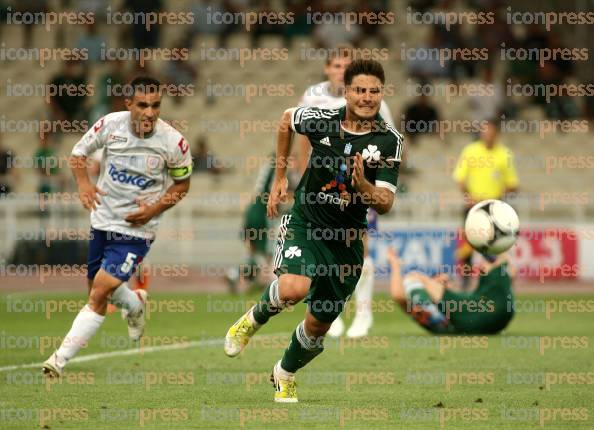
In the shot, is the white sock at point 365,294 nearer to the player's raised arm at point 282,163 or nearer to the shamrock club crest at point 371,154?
the player's raised arm at point 282,163

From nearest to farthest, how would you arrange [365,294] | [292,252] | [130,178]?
[292,252] → [130,178] → [365,294]

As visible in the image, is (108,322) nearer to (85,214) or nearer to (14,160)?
(85,214)

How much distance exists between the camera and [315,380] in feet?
33.9

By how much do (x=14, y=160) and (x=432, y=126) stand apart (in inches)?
306

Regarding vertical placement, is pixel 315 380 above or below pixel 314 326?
below

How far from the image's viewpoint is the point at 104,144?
10.8m

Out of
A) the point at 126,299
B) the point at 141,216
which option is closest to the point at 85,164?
the point at 141,216

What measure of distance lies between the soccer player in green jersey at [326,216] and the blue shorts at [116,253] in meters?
1.66

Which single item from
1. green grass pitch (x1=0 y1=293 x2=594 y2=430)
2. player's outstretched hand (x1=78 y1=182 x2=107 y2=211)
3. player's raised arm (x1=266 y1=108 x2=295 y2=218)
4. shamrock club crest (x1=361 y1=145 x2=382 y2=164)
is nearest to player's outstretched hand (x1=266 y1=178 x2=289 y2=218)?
player's raised arm (x1=266 y1=108 x2=295 y2=218)

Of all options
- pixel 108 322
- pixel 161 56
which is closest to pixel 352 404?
pixel 108 322

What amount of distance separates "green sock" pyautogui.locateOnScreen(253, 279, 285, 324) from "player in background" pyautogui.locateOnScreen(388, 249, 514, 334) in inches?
160

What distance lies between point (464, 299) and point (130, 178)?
385 centimetres

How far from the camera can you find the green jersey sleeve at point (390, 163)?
28.4ft

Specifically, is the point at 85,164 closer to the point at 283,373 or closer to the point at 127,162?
the point at 127,162
